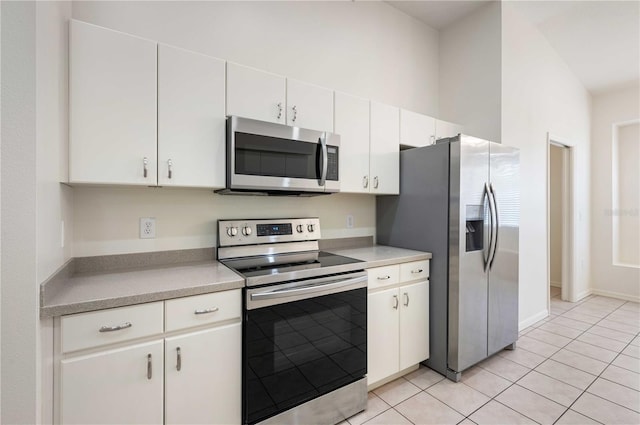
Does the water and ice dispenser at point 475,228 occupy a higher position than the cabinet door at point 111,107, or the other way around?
the cabinet door at point 111,107

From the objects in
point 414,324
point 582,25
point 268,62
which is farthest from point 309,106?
point 582,25

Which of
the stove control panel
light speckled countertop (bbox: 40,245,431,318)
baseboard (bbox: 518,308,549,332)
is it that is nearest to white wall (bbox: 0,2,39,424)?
light speckled countertop (bbox: 40,245,431,318)

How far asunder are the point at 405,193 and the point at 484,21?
2.02m

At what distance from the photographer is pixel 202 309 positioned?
142 cm

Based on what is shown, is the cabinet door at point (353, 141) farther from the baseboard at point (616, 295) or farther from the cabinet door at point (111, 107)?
the baseboard at point (616, 295)

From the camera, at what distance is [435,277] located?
2.38 metres

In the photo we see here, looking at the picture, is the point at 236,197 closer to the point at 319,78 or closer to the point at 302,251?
the point at 302,251

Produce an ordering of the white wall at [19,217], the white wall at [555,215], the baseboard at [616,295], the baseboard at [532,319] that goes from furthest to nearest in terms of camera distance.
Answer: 1. the white wall at [555,215]
2. the baseboard at [616,295]
3. the baseboard at [532,319]
4. the white wall at [19,217]

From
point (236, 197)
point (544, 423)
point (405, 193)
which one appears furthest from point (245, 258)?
point (544, 423)

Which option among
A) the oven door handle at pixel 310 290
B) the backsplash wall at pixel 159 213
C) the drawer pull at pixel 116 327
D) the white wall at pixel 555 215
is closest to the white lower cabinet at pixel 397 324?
the oven door handle at pixel 310 290

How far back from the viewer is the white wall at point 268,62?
5.75ft

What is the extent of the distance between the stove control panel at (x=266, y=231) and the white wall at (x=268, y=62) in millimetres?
88

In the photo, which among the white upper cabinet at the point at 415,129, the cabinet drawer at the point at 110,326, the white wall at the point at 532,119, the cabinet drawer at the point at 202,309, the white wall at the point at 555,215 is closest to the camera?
the cabinet drawer at the point at 110,326

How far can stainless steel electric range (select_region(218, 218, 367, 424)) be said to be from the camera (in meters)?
1.53
